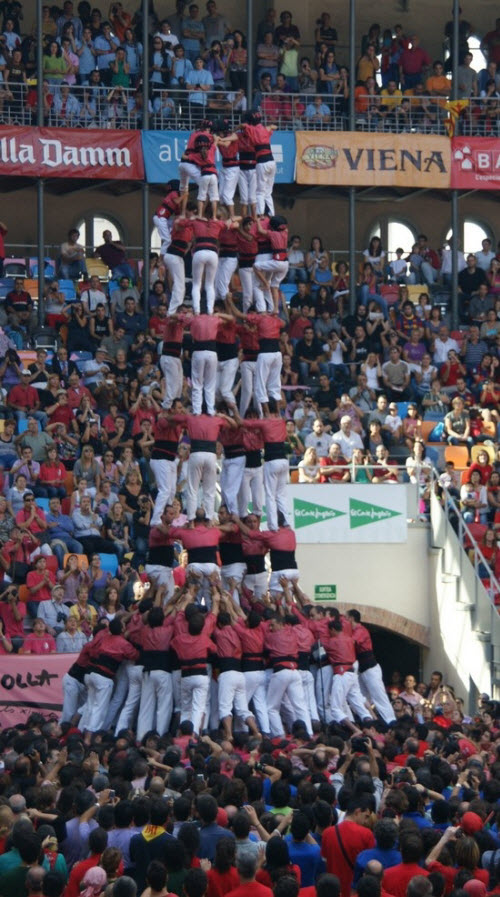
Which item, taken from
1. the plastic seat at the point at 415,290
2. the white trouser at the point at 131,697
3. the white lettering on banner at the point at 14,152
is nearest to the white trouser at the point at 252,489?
the white trouser at the point at 131,697

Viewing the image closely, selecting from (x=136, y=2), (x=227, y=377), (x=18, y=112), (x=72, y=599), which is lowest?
(x=72, y=599)

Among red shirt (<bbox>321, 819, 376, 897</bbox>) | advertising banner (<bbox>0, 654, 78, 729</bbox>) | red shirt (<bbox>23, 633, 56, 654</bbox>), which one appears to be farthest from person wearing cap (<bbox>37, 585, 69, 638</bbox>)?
red shirt (<bbox>321, 819, 376, 897</bbox>)

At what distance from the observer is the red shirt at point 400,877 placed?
11.3 metres

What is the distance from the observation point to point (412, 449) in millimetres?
28391

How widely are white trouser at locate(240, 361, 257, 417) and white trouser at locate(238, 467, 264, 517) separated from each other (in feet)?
2.49

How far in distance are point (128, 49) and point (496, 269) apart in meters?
7.50

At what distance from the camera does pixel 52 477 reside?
85.9ft

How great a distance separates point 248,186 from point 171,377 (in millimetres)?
2453

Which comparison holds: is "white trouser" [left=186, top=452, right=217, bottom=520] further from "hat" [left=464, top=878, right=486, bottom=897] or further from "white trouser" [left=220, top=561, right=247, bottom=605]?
"hat" [left=464, top=878, right=486, bottom=897]

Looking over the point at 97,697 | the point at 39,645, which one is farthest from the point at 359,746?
the point at 39,645

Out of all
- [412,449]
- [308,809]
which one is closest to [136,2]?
[412,449]

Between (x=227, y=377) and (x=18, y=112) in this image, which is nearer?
(x=227, y=377)

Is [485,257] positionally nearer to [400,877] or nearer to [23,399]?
[23,399]

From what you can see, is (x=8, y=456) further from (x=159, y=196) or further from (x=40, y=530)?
(x=159, y=196)
